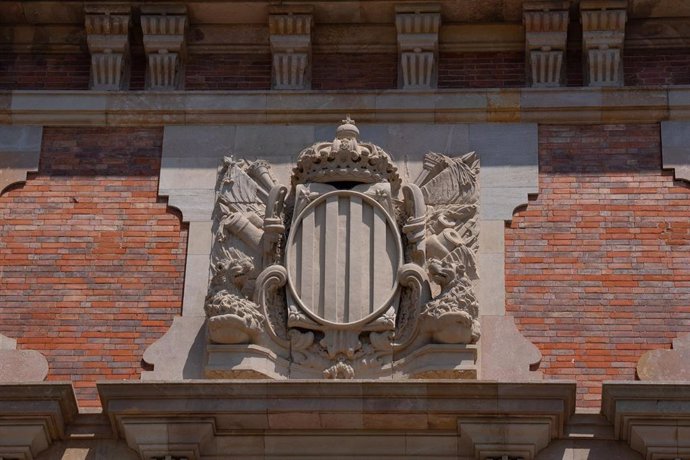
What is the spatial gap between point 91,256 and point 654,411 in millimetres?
4671

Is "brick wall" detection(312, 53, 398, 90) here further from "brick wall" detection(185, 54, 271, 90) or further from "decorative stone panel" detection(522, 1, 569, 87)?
"decorative stone panel" detection(522, 1, 569, 87)

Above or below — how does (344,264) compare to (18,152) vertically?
below

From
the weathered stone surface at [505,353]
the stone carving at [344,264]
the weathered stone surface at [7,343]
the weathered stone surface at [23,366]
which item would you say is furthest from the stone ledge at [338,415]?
the weathered stone surface at [7,343]

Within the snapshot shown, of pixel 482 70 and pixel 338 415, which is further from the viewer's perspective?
pixel 482 70

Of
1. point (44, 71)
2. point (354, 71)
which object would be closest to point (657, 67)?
point (354, 71)

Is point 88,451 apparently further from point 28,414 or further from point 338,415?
point 338,415

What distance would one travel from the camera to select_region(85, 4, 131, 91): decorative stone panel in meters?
19.4

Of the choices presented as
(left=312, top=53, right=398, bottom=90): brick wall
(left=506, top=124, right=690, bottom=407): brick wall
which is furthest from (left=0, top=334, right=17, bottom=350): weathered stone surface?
(left=506, top=124, right=690, bottom=407): brick wall

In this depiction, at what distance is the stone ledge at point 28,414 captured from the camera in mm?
17203

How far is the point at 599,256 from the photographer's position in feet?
59.9

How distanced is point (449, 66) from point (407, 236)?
2.01 m

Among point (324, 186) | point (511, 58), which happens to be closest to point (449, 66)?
point (511, 58)

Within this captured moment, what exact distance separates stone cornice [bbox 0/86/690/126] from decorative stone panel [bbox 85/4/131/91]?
0.66ft

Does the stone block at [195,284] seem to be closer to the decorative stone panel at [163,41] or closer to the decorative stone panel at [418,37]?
the decorative stone panel at [163,41]
